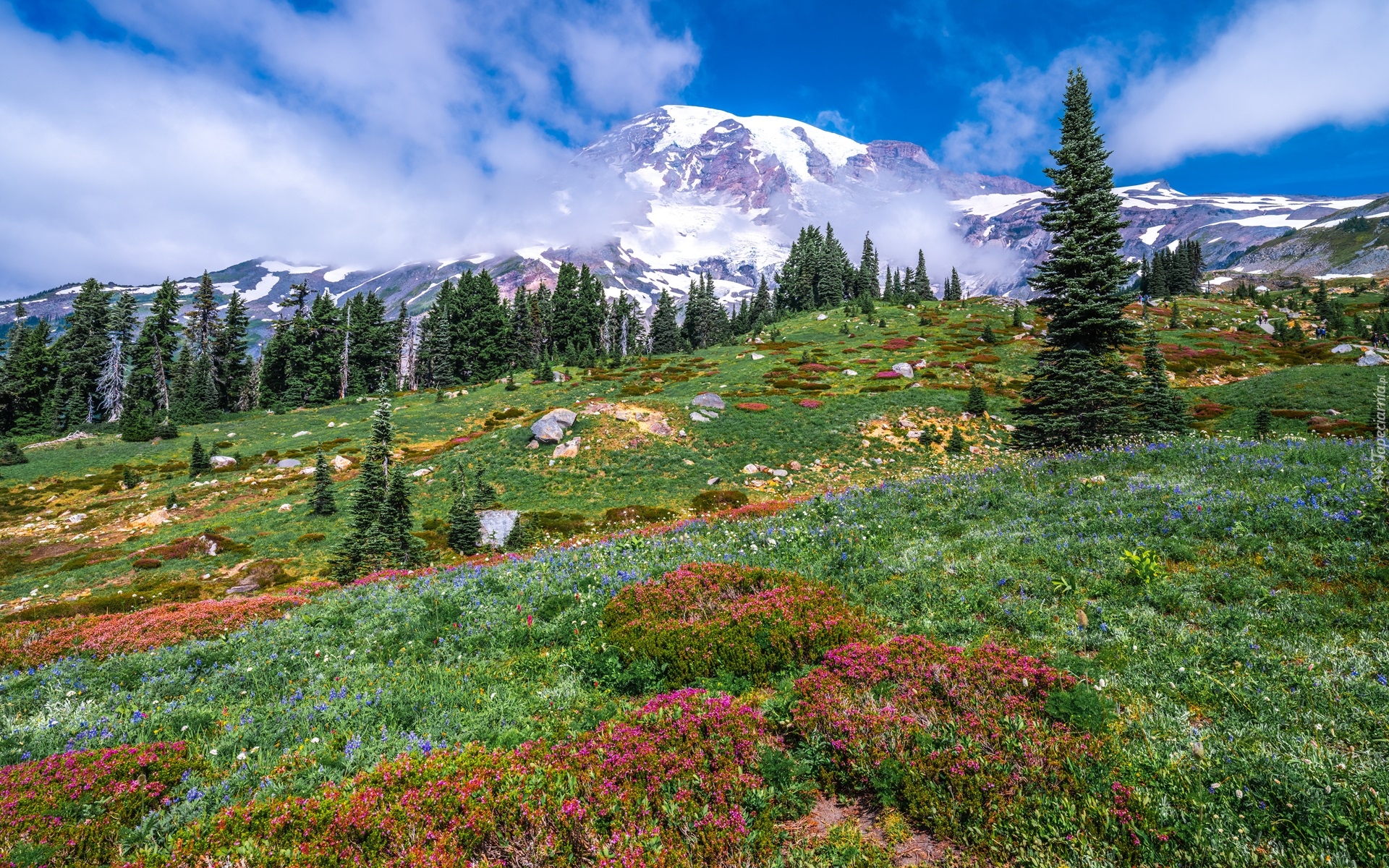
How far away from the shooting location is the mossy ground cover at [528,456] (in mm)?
27344

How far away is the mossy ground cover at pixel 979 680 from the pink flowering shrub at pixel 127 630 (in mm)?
724

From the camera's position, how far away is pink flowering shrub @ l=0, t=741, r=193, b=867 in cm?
430

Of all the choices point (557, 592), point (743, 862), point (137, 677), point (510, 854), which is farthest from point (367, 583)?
point (743, 862)

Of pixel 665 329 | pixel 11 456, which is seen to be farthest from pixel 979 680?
pixel 665 329

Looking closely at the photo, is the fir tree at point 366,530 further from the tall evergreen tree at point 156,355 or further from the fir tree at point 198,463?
the tall evergreen tree at point 156,355

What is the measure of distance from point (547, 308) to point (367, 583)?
343ft

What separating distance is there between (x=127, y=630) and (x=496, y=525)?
17328 mm

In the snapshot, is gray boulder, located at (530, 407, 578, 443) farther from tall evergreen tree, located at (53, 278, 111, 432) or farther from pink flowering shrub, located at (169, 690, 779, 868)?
tall evergreen tree, located at (53, 278, 111, 432)

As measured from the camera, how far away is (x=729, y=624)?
7.45 m

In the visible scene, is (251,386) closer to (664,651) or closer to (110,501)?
(110,501)

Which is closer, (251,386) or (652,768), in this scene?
(652,768)

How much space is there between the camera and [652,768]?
466cm

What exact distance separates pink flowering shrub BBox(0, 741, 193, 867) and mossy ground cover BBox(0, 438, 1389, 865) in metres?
0.20

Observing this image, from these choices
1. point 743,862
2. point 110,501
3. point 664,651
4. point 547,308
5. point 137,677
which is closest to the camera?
point 743,862
